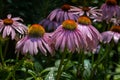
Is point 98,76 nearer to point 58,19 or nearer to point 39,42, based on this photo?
point 58,19

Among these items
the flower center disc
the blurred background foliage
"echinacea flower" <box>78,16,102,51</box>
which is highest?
the flower center disc

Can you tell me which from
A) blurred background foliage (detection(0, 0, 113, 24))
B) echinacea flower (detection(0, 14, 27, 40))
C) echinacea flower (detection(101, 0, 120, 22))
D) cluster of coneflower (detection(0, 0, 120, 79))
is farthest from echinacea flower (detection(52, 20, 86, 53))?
blurred background foliage (detection(0, 0, 113, 24))

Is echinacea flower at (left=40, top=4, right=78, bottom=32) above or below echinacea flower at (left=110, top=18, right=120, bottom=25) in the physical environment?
above

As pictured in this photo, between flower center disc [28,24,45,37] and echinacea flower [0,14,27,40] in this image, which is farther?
echinacea flower [0,14,27,40]

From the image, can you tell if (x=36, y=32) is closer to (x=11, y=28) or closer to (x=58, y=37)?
(x=58, y=37)

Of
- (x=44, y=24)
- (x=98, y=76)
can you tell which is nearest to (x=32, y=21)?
(x=44, y=24)

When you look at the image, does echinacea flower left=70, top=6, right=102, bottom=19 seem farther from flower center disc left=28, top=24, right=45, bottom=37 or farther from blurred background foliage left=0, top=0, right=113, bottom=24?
blurred background foliage left=0, top=0, right=113, bottom=24

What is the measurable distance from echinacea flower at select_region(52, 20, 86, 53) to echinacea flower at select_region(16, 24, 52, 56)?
41mm

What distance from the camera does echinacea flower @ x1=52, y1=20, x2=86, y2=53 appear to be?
1333 millimetres

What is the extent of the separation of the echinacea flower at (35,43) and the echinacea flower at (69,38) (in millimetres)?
41

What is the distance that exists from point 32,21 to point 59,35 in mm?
1677

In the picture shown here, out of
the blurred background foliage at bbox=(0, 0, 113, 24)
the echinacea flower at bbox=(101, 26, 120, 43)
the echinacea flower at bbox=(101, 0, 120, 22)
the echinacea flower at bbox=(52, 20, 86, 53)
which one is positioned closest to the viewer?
the echinacea flower at bbox=(52, 20, 86, 53)

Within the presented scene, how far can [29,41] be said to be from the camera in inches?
54.8

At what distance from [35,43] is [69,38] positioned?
0.41 ft
